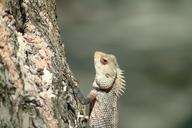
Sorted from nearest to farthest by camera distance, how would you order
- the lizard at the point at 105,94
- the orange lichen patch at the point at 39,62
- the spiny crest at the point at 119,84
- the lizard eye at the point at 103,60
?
1. the orange lichen patch at the point at 39,62
2. the lizard at the point at 105,94
3. the spiny crest at the point at 119,84
4. the lizard eye at the point at 103,60

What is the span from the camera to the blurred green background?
14406mm

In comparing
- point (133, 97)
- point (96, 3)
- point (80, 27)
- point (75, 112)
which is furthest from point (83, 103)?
point (96, 3)

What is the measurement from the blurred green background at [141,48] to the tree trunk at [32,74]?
8.63 metres

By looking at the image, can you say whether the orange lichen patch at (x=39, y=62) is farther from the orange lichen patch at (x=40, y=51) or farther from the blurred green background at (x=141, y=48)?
the blurred green background at (x=141, y=48)

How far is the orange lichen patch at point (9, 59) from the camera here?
4.43m

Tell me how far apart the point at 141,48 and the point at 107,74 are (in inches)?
370

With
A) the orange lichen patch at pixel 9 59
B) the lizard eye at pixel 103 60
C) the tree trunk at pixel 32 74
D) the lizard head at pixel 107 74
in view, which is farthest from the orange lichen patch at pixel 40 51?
the lizard eye at pixel 103 60

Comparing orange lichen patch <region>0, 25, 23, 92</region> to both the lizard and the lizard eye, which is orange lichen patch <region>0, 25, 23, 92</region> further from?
the lizard eye

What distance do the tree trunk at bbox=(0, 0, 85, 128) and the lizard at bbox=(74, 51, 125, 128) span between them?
115 cm

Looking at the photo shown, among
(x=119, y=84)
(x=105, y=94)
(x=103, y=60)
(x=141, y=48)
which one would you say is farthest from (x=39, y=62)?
(x=141, y=48)

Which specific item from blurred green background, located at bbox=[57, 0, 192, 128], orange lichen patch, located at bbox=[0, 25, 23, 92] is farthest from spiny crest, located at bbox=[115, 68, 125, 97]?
blurred green background, located at bbox=[57, 0, 192, 128]

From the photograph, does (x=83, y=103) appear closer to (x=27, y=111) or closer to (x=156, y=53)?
(x=27, y=111)

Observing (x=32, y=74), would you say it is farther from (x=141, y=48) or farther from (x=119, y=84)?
(x=141, y=48)

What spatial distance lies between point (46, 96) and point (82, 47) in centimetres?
1171
